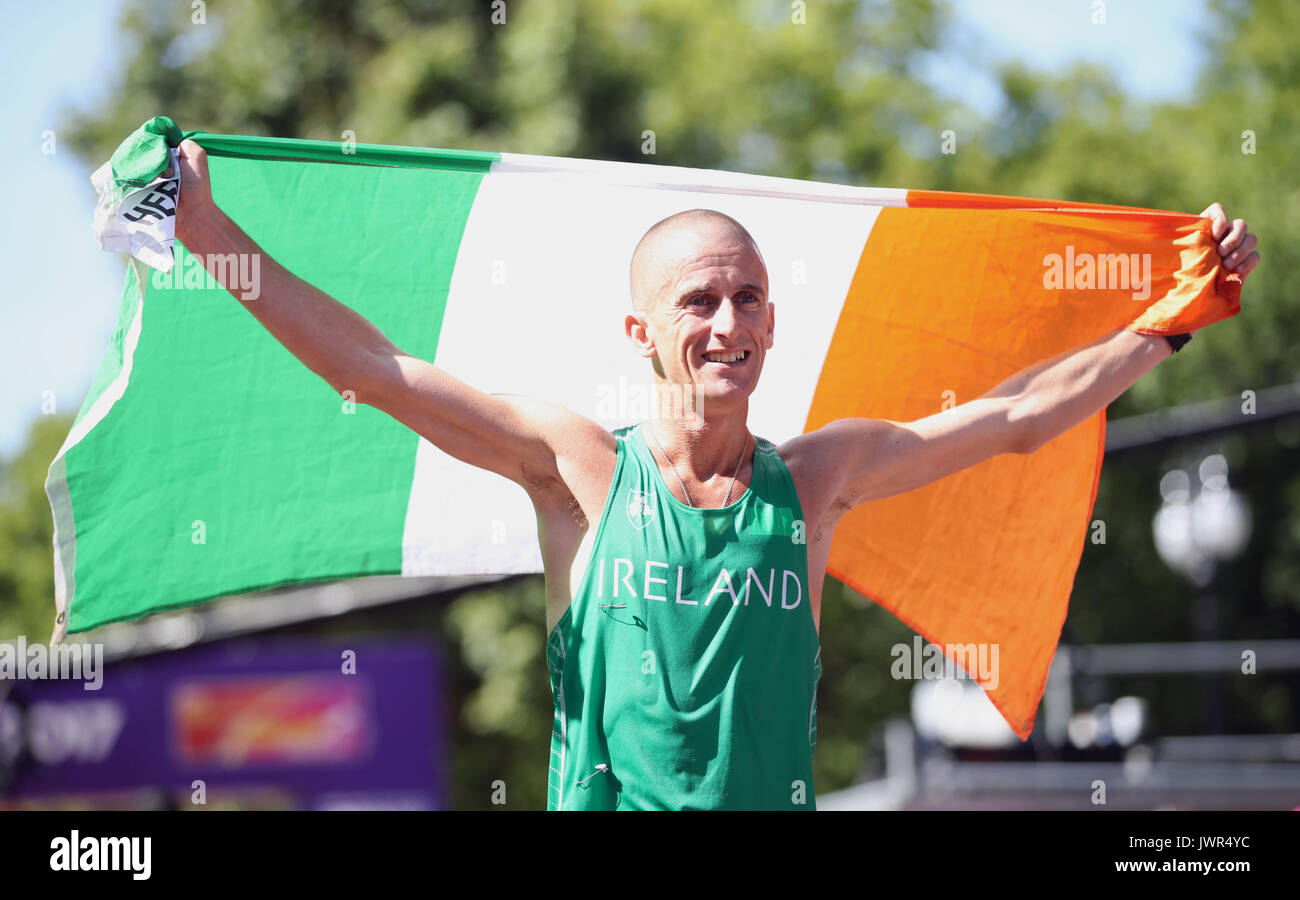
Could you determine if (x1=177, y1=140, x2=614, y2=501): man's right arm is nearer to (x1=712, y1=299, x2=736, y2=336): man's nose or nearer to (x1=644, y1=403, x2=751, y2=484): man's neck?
(x1=644, y1=403, x2=751, y2=484): man's neck

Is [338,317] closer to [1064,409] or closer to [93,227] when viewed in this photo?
[93,227]

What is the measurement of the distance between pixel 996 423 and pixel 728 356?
0.97 m

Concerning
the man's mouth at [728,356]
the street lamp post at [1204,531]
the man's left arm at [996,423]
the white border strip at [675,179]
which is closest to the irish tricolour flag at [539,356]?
the white border strip at [675,179]

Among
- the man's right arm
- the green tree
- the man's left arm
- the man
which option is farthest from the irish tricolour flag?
the green tree

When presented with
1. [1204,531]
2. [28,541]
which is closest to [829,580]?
[1204,531]

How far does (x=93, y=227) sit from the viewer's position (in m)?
3.44

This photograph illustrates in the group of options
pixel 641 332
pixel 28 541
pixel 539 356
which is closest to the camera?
pixel 641 332

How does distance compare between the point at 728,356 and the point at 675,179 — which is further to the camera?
the point at 675,179

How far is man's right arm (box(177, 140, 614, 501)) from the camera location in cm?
321

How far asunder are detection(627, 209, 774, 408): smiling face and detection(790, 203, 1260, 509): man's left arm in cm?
38

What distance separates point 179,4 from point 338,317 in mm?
14879

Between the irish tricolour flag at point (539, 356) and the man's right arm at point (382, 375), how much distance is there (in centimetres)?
67

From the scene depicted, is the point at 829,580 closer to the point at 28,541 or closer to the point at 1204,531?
the point at 1204,531

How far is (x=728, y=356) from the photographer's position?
334cm
